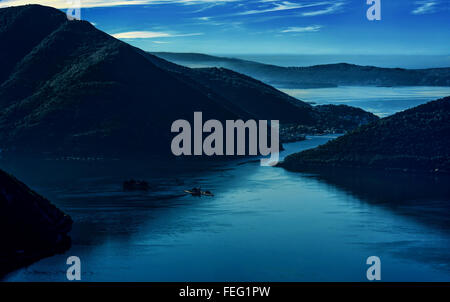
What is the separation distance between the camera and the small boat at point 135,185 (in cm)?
4459

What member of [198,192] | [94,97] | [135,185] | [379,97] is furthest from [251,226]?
[379,97]

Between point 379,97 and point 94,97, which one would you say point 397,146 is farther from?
point 379,97

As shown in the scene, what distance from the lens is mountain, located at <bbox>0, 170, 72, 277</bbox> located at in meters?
28.3

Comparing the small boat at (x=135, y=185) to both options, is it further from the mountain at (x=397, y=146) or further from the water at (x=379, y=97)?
the water at (x=379, y=97)

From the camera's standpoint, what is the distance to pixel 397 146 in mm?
53438

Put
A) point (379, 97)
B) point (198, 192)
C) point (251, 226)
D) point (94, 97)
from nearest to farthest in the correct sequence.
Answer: point (251, 226)
point (198, 192)
point (94, 97)
point (379, 97)

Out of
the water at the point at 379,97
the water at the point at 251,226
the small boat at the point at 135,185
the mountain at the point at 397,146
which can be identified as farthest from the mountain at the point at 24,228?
the water at the point at 379,97

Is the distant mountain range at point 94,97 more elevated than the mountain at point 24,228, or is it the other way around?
the distant mountain range at point 94,97

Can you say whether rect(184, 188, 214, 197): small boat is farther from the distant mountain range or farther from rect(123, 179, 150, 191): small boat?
the distant mountain range

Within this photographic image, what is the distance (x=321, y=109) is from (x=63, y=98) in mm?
35201

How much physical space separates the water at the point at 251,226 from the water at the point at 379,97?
149 ft

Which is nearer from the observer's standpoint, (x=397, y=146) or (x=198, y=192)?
(x=198, y=192)

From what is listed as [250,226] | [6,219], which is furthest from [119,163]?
[6,219]

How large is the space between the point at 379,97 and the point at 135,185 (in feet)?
257
